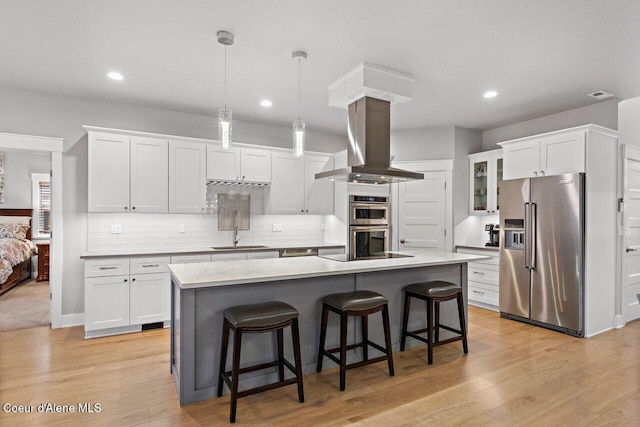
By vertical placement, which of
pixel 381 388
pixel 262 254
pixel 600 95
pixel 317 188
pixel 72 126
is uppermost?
pixel 600 95

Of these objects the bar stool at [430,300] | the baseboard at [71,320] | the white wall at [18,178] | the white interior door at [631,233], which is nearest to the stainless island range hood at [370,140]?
the bar stool at [430,300]

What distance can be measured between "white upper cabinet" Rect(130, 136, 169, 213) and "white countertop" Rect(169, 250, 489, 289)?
1740 millimetres

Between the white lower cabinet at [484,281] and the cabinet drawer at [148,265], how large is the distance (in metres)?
4.15

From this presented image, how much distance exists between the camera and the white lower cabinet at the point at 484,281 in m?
5.04

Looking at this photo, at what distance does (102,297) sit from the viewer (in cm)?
396

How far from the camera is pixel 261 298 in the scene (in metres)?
2.79

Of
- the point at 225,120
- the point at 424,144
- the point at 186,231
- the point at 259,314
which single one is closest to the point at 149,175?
the point at 186,231

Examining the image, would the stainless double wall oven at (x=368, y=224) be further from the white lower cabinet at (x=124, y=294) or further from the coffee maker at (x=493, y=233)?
the white lower cabinet at (x=124, y=294)

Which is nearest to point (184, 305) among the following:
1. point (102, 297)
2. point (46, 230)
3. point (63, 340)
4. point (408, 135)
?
point (102, 297)

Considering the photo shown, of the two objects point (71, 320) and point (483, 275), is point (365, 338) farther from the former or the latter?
point (71, 320)

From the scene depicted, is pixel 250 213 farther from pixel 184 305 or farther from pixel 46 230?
pixel 46 230

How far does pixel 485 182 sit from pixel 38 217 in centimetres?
914

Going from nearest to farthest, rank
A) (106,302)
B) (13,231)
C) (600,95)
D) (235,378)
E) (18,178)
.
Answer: (235,378)
(106,302)
(600,95)
(13,231)
(18,178)

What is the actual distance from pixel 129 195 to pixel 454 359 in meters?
4.06
